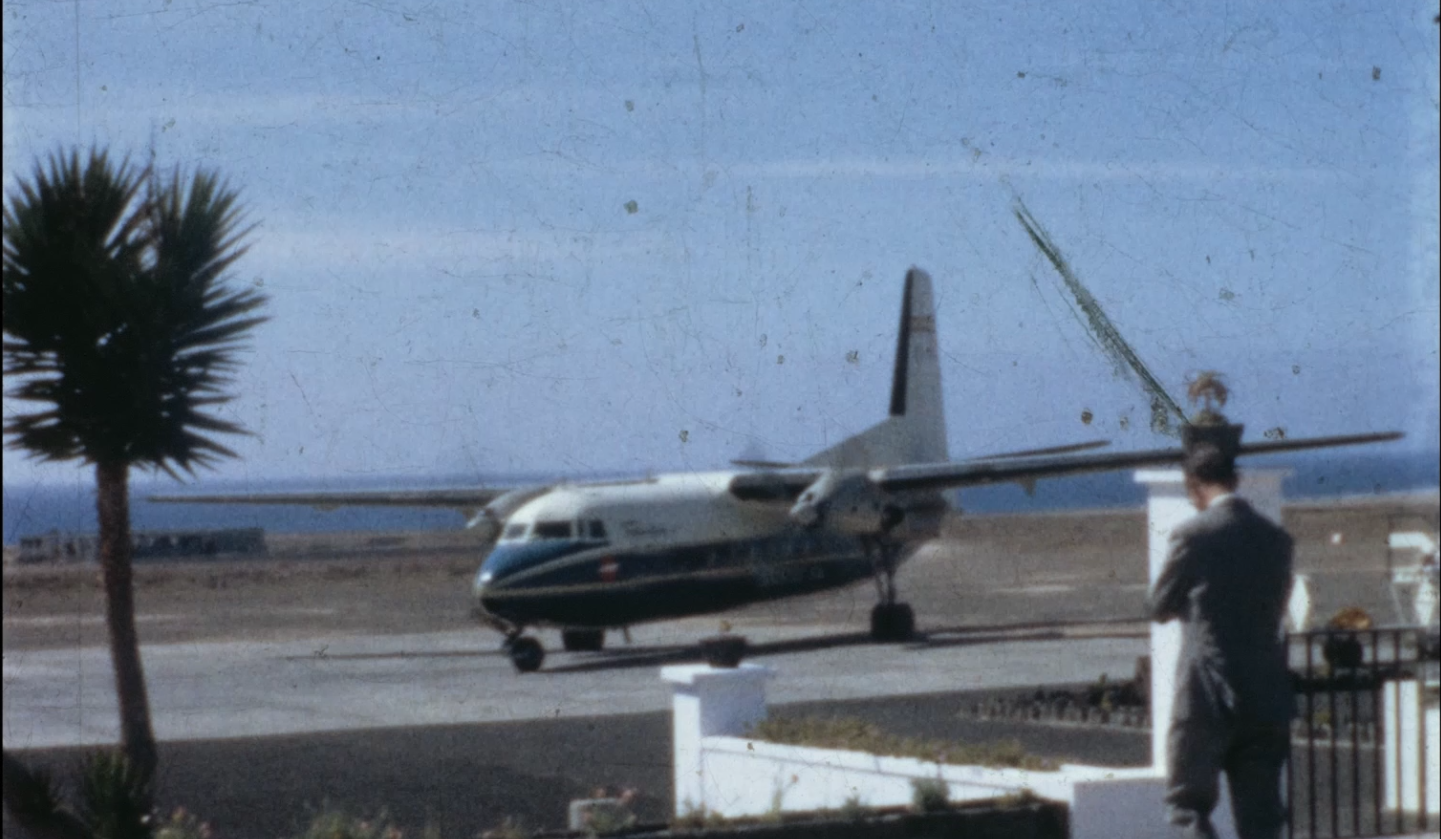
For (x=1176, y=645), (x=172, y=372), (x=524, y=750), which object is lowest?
(x=524, y=750)

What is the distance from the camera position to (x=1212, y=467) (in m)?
4.33

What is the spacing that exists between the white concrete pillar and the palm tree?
3894 mm

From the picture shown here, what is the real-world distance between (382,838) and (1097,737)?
7.34 meters

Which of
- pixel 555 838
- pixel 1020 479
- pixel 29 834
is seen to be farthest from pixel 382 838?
pixel 1020 479

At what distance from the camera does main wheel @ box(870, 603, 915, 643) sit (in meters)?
19.5

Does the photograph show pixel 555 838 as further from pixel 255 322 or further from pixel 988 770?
pixel 255 322

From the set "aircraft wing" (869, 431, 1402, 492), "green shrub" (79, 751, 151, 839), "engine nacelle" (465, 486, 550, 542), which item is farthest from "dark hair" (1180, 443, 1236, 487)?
"engine nacelle" (465, 486, 550, 542)

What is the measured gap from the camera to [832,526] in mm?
18594

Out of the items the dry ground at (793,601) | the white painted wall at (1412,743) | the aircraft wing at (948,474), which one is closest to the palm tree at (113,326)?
the white painted wall at (1412,743)

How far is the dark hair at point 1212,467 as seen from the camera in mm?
4324

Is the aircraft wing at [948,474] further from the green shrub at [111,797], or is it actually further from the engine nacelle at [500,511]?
the green shrub at [111,797]

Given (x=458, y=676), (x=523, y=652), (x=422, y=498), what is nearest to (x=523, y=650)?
(x=523, y=652)

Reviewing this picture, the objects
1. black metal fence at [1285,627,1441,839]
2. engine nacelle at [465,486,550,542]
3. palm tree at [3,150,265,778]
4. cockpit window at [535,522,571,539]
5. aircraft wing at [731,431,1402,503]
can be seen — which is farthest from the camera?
engine nacelle at [465,486,550,542]

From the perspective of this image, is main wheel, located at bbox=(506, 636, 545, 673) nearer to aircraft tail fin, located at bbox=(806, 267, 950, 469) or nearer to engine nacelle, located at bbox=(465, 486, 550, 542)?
engine nacelle, located at bbox=(465, 486, 550, 542)
